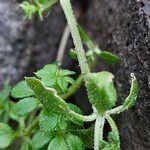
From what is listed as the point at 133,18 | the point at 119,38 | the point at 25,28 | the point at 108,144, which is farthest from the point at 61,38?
the point at 108,144

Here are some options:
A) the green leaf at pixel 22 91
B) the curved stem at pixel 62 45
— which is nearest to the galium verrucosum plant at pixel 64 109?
the green leaf at pixel 22 91

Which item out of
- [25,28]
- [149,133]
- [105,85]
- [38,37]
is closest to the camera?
[105,85]

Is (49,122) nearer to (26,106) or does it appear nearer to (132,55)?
(26,106)

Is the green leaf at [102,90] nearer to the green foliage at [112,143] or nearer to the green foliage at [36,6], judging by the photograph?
the green foliage at [112,143]

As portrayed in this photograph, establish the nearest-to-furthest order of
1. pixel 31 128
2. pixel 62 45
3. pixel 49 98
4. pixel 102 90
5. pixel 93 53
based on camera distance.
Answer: pixel 102 90, pixel 49 98, pixel 31 128, pixel 93 53, pixel 62 45

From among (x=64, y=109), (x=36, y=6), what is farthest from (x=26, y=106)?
(x=36, y=6)

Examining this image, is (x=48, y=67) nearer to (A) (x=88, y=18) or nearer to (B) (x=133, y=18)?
(B) (x=133, y=18)

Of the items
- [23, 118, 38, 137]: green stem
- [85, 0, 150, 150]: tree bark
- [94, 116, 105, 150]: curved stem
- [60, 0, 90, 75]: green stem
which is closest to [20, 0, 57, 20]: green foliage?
[60, 0, 90, 75]: green stem

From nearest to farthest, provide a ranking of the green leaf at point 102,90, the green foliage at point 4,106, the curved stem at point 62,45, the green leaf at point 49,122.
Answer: the green leaf at point 102,90 < the green leaf at point 49,122 < the green foliage at point 4,106 < the curved stem at point 62,45
